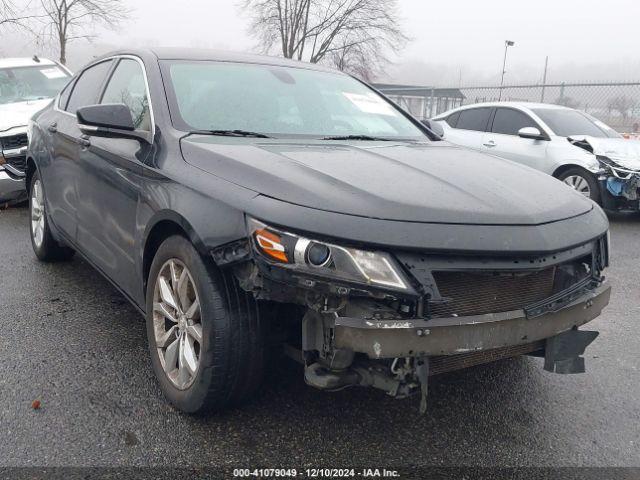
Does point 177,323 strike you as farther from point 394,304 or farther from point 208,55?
point 208,55

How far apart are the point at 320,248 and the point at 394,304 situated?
12.3 inches

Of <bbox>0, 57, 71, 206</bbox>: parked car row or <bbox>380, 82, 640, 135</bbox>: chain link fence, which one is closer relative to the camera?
<bbox>0, 57, 71, 206</bbox>: parked car row

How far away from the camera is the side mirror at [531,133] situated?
771 centimetres

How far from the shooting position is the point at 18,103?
24.5 feet

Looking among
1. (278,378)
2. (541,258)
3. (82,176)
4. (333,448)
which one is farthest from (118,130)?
(541,258)

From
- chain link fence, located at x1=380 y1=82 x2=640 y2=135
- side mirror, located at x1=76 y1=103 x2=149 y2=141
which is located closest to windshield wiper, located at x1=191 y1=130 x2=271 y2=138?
side mirror, located at x1=76 y1=103 x2=149 y2=141

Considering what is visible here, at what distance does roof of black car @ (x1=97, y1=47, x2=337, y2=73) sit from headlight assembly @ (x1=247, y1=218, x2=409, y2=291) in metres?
1.76

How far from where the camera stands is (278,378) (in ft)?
9.08

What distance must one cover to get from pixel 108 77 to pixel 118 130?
39.5 inches

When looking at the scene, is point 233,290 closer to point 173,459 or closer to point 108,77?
point 173,459

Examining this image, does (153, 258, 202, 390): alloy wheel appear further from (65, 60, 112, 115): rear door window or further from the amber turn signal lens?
(65, 60, 112, 115): rear door window

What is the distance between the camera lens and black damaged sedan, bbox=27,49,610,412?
6.41 ft

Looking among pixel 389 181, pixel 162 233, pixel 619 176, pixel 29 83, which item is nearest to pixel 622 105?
pixel 619 176

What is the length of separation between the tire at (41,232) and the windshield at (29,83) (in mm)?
3661
